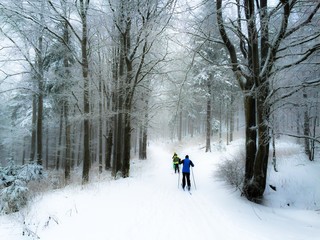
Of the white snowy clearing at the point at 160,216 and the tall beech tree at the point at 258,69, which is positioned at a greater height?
the tall beech tree at the point at 258,69

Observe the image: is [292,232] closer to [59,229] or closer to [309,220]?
[309,220]

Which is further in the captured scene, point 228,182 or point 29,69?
point 29,69

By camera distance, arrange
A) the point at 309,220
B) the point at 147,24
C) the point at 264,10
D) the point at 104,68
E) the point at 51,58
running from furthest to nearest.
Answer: the point at 51,58 < the point at 104,68 < the point at 147,24 < the point at 309,220 < the point at 264,10

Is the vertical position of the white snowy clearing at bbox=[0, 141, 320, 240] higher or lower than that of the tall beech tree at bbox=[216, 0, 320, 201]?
lower

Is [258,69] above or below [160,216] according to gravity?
above

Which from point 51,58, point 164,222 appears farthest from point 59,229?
point 51,58

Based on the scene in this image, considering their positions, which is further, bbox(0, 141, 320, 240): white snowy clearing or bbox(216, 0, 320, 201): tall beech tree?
bbox(216, 0, 320, 201): tall beech tree

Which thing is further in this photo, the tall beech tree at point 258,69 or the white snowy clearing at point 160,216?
the tall beech tree at point 258,69

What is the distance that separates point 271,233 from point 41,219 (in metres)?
5.52

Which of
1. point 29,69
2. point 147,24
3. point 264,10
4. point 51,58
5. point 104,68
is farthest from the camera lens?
point 51,58

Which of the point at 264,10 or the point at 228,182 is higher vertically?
the point at 264,10

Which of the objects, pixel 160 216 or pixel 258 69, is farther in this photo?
pixel 258 69

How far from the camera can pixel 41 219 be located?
5.71m

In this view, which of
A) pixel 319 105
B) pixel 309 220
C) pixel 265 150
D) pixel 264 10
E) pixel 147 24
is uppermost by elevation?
pixel 147 24
